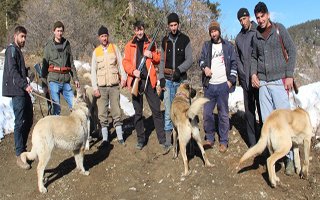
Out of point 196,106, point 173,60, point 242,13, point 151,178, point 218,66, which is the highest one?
point 242,13

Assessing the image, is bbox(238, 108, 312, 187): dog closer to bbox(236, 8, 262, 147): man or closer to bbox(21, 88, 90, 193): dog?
bbox(236, 8, 262, 147): man

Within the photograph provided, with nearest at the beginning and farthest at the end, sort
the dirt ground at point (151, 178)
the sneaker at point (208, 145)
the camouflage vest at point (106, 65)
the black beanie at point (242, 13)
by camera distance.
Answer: the dirt ground at point (151, 178), the black beanie at point (242, 13), the sneaker at point (208, 145), the camouflage vest at point (106, 65)

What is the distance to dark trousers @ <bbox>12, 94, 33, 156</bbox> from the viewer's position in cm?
606

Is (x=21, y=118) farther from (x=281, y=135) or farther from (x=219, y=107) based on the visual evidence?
(x=281, y=135)

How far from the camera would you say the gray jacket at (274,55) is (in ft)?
16.7

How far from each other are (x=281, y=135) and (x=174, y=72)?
227 centimetres

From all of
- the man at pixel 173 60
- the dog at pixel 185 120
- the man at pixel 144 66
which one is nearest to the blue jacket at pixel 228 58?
the man at pixel 173 60

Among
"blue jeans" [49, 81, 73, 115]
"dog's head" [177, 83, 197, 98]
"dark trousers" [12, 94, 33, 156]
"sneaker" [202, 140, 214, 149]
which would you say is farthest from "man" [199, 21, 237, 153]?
"dark trousers" [12, 94, 33, 156]

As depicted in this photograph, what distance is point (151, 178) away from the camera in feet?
19.1

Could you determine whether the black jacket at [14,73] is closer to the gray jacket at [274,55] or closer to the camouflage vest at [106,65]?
the camouflage vest at [106,65]

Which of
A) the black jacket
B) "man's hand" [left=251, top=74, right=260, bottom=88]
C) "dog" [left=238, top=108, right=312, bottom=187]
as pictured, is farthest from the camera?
the black jacket

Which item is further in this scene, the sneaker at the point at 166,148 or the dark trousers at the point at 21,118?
the sneaker at the point at 166,148

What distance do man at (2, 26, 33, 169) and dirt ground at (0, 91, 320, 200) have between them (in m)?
0.70

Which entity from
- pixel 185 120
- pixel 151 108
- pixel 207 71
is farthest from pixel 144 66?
pixel 185 120
